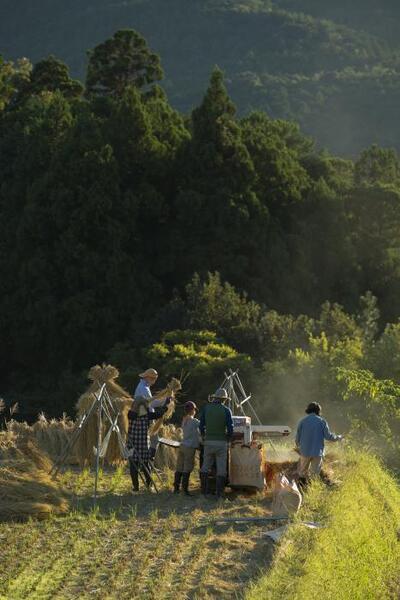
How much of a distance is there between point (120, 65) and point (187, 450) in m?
40.7

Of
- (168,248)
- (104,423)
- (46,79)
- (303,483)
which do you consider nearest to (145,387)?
(104,423)

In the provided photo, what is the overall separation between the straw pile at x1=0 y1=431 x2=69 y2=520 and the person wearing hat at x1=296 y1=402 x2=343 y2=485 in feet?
10.2

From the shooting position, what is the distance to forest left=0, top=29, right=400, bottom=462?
35.8 metres

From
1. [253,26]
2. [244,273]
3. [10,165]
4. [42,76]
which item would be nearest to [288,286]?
[244,273]

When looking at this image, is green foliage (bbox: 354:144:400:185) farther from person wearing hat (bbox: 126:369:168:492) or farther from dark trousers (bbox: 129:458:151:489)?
dark trousers (bbox: 129:458:151:489)

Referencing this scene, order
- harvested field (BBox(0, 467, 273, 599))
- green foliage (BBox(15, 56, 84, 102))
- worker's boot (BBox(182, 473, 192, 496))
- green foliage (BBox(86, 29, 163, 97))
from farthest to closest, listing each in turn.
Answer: green foliage (BBox(15, 56, 84, 102)), green foliage (BBox(86, 29, 163, 97)), worker's boot (BBox(182, 473, 192, 496)), harvested field (BBox(0, 467, 273, 599))

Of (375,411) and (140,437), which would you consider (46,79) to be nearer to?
(375,411)

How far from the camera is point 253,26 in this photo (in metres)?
156

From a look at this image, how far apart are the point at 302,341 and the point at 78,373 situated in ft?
25.5

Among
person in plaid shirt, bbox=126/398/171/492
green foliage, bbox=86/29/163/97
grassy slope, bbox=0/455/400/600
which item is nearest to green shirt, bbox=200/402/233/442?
person in plaid shirt, bbox=126/398/171/492

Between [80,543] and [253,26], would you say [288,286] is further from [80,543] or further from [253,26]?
[253,26]

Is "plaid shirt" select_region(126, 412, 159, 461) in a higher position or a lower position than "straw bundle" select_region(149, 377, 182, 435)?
lower

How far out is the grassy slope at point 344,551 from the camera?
440 inches

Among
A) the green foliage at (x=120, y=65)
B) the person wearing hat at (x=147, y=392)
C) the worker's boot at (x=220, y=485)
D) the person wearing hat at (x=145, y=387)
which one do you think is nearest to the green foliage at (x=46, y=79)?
the green foliage at (x=120, y=65)
